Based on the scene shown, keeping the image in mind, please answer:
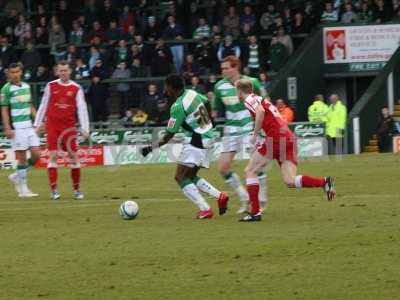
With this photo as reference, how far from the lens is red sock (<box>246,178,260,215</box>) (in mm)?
15102

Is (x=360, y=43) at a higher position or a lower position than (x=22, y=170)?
higher

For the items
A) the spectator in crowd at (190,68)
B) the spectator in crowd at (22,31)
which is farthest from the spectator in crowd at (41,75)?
the spectator in crowd at (190,68)

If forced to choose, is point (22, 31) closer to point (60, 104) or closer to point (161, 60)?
point (161, 60)

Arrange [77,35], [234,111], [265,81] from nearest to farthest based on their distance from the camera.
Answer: [234,111] < [265,81] < [77,35]

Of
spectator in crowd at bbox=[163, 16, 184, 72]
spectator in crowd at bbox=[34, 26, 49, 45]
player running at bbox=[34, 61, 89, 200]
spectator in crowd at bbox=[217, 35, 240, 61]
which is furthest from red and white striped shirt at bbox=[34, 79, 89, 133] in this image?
spectator in crowd at bbox=[34, 26, 49, 45]

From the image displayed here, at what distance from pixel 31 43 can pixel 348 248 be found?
86.0 feet

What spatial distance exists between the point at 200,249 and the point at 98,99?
2229 cm

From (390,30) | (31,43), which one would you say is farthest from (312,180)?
(31,43)

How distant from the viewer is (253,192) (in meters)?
15.1

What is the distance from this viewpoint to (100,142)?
3266 cm

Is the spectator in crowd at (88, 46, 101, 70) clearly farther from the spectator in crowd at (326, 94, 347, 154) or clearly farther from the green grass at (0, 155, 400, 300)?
the green grass at (0, 155, 400, 300)

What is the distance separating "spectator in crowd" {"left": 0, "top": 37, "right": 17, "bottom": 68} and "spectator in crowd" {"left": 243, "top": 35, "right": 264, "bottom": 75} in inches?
303

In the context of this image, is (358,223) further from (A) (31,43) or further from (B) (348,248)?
(A) (31,43)

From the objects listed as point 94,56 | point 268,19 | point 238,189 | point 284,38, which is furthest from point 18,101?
point 268,19
